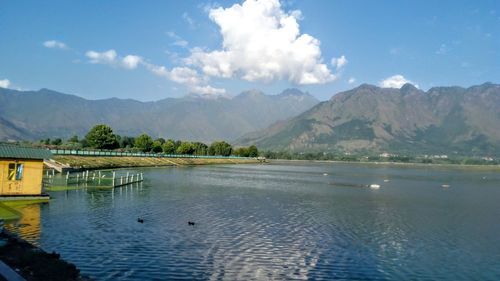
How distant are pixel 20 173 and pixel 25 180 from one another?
3.25 feet

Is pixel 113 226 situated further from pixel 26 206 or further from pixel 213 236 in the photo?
pixel 26 206

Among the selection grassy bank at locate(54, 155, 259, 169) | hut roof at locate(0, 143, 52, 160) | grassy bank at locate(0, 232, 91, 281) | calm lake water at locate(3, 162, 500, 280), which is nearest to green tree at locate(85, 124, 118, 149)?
grassy bank at locate(54, 155, 259, 169)

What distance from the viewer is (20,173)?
136 feet

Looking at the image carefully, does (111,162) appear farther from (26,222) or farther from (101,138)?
(26,222)

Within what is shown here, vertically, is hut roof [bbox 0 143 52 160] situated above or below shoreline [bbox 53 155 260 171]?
above

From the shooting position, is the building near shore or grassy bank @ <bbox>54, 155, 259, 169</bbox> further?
grassy bank @ <bbox>54, 155, 259, 169</bbox>

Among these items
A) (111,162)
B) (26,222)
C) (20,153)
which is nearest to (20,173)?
(20,153)

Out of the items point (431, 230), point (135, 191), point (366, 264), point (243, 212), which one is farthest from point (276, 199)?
point (366, 264)

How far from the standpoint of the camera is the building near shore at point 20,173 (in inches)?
1575

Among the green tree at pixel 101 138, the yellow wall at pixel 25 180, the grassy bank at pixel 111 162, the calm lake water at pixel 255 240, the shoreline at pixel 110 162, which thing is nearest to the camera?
the calm lake water at pixel 255 240

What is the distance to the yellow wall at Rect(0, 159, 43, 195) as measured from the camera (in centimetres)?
3991

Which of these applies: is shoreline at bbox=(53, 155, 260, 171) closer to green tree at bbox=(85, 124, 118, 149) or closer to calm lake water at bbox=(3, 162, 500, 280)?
green tree at bbox=(85, 124, 118, 149)

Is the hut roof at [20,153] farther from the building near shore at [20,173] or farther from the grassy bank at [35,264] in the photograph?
the grassy bank at [35,264]

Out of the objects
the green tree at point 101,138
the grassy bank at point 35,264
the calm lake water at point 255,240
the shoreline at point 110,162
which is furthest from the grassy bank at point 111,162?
the grassy bank at point 35,264
